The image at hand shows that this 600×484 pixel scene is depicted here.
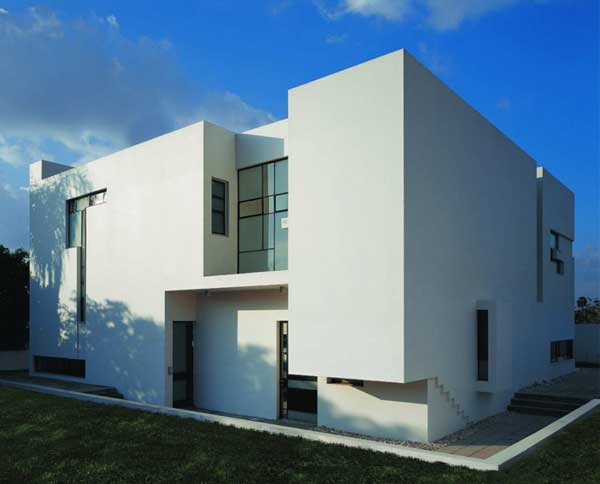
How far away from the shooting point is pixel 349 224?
33.1 ft

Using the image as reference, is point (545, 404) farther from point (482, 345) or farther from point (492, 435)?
point (492, 435)

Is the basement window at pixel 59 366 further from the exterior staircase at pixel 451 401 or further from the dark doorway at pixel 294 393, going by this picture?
the exterior staircase at pixel 451 401

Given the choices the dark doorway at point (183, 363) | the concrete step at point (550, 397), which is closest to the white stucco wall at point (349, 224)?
the dark doorway at point (183, 363)

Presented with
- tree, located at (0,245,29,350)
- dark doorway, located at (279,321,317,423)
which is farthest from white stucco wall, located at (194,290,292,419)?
tree, located at (0,245,29,350)

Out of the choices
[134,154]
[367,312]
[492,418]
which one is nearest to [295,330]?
[367,312]

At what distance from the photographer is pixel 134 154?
15945 millimetres

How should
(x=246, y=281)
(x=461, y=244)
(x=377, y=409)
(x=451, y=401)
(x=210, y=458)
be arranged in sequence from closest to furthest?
(x=210, y=458) < (x=377, y=409) < (x=451, y=401) < (x=461, y=244) < (x=246, y=281)

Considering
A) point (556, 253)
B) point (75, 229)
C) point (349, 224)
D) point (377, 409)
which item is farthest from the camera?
point (556, 253)

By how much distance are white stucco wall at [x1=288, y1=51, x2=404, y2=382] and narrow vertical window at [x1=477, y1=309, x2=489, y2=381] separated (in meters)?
3.77

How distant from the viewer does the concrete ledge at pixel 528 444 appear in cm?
760

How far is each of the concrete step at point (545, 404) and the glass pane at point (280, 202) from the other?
817 cm

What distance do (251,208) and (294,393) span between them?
5.08 m

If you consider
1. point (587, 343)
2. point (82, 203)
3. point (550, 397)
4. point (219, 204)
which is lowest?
point (587, 343)

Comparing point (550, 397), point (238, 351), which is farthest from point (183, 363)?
point (550, 397)
